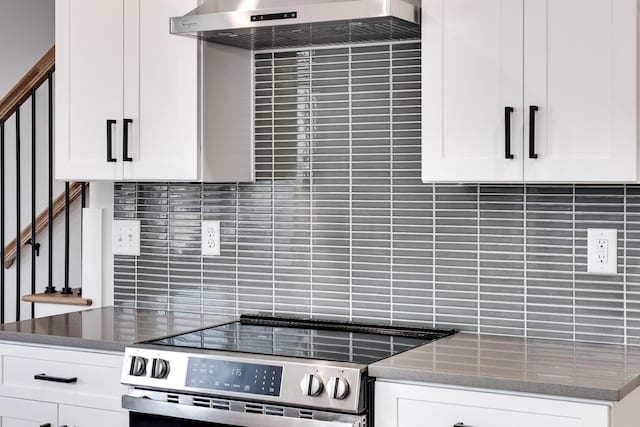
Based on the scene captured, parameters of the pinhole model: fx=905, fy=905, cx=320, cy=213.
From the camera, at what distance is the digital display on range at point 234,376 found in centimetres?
240

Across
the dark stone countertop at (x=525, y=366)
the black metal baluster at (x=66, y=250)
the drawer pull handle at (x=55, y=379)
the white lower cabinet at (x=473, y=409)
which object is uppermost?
the black metal baluster at (x=66, y=250)

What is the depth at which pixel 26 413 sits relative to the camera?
288 centimetres

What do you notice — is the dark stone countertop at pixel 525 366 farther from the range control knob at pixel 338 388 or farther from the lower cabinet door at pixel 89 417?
the lower cabinet door at pixel 89 417

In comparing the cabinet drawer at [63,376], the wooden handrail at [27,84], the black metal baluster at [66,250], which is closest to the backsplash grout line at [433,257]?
the cabinet drawer at [63,376]

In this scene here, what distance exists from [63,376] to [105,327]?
0.24 meters

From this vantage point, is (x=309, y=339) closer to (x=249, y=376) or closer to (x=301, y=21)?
(x=249, y=376)

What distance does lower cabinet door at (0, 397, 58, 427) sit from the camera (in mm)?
2846

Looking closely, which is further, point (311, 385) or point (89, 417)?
point (89, 417)

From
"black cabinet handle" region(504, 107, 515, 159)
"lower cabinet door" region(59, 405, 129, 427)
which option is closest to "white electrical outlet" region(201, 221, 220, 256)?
"lower cabinet door" region(59, 405, 129, 427)

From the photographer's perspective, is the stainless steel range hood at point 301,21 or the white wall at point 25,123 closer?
the stainless steel range hood at point 301,21

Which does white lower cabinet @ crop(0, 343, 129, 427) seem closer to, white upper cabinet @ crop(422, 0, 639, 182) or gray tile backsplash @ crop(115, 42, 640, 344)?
gray tile backsplash @ crop(115, 42, 640, 344)

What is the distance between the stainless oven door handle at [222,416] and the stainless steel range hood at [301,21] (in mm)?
1116

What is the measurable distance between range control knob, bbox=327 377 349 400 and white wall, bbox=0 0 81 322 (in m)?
2.58

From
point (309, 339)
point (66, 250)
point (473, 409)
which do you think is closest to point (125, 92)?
point (66, 250)
